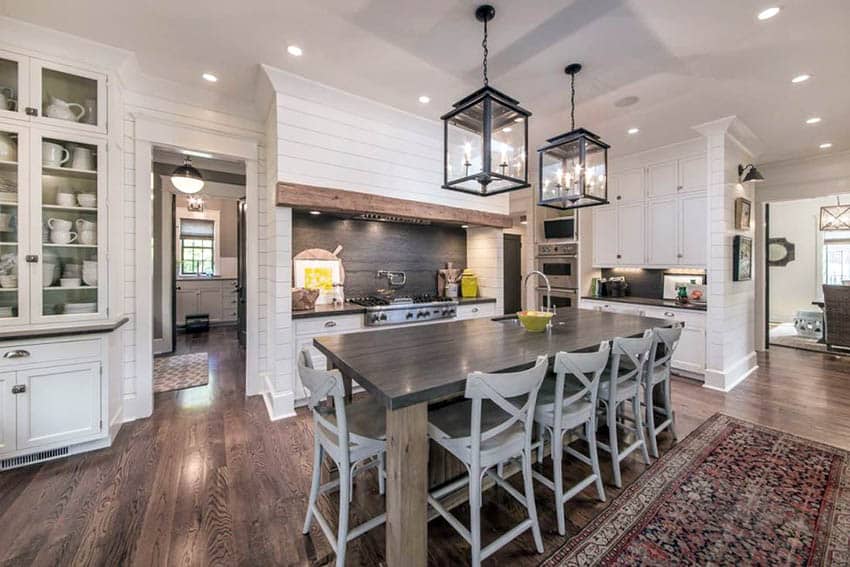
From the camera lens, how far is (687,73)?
9.20 feet

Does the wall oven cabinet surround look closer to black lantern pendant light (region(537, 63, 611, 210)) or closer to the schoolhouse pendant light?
the schoolhouse pendant light

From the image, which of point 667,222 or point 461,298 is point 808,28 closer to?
point 667,222

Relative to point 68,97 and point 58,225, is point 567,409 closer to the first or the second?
point 58,225

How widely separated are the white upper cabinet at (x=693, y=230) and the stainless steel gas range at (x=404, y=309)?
2.92 m

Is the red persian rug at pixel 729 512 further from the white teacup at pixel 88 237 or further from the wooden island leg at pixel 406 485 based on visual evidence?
the white teacup at pixel 88 237

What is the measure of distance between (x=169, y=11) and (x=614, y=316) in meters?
4.02

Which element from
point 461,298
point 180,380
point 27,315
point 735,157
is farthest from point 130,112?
point 735,157

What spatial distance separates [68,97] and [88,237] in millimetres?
1022

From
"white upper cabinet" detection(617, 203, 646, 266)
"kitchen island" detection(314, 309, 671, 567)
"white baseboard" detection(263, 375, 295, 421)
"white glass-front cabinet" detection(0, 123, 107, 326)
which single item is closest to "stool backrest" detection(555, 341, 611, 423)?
"kitchen island" detection(314, 309, 671, 567)

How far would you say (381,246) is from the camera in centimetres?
432

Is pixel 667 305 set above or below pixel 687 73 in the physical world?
below

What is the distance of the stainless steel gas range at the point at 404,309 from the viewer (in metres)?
3.56

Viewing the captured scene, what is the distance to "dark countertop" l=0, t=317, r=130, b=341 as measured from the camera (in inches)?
87.9

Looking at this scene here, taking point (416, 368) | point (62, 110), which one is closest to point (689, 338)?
point (416, 368)
